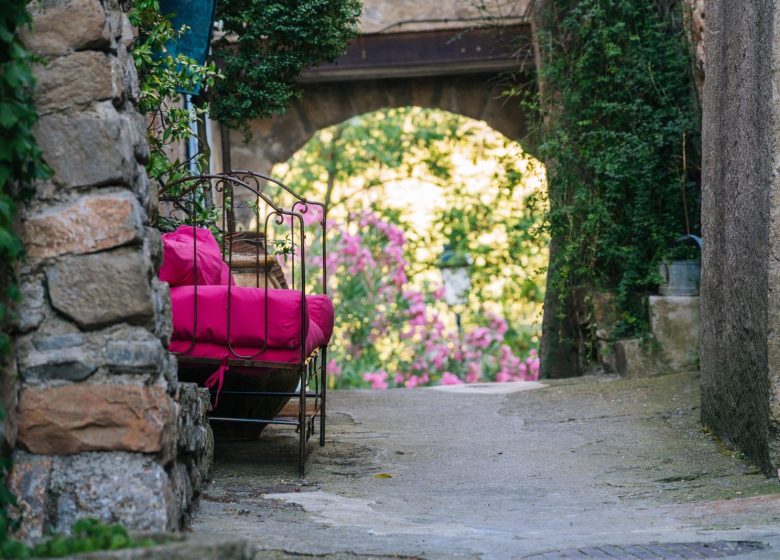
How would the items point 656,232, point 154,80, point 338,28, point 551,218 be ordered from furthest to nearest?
point 551,218, point 656,232, point 338,28, point 154,80

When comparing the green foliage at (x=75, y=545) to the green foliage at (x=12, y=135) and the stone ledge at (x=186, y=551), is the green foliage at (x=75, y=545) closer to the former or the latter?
the stone ledge at (x=186, y=551)

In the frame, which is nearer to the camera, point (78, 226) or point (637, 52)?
point (78, 226)

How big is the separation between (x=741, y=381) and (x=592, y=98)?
3.57 m

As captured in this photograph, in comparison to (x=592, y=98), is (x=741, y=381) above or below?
below

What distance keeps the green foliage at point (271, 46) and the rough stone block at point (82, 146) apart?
3.79 m

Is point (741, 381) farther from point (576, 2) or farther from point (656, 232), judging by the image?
point (576, 2)

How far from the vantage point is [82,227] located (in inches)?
109

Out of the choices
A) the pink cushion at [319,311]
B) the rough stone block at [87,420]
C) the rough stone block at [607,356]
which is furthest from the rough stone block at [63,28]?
the rough stone block at [607,356]

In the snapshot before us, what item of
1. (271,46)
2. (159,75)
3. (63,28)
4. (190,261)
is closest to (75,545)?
(63,28)

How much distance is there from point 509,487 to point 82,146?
215 centimetres

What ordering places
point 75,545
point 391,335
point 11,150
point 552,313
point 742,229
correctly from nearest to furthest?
point 75,545 → point 11,150 → point 742,229 → point 552,313 → point 391,335

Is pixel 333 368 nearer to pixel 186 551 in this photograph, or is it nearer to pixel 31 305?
pixel 31 305

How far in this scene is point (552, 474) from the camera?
4371 millimetres

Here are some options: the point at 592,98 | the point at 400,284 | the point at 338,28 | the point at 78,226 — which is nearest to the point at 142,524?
the point at 78,226
